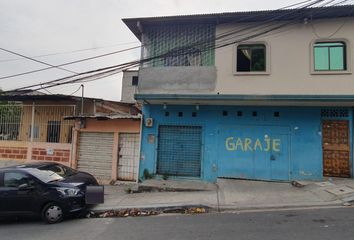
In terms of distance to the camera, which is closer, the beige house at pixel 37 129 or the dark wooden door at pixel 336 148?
the dark wooden door at pixel 336 148

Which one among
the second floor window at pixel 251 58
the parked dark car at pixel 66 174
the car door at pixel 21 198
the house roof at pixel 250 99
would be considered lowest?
the car door at pixel 21 198

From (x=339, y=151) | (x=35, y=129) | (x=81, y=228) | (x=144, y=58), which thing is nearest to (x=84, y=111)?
(x=35, y=129)

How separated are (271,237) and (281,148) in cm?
640

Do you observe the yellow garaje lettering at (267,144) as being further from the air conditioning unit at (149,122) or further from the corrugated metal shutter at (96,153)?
the corrugated metal shutter at (96,153)

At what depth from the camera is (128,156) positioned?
42.4 ft

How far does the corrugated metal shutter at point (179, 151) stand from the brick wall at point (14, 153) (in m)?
6.47

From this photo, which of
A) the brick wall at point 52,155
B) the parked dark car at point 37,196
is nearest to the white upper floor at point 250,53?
the brick wall at point 52,155

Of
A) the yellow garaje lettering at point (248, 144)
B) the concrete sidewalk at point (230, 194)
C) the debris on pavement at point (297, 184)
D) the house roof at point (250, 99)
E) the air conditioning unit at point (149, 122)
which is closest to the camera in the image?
the concrete sidewalk at point (230, 194)

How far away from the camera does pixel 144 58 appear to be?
12.8 metres

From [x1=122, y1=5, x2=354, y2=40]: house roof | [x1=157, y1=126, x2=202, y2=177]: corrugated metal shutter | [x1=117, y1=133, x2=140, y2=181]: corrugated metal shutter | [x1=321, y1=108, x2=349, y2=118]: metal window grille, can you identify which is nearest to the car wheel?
[x1=117, y1=133, x2=140, y2=181]: corrugated metal shutter

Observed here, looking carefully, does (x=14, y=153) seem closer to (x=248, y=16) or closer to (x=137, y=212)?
(x=137, y=212)

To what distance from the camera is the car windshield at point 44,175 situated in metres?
8.48

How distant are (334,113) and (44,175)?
1055 centimetres

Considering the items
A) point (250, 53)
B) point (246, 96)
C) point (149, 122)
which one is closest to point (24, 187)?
point (149, 122)
